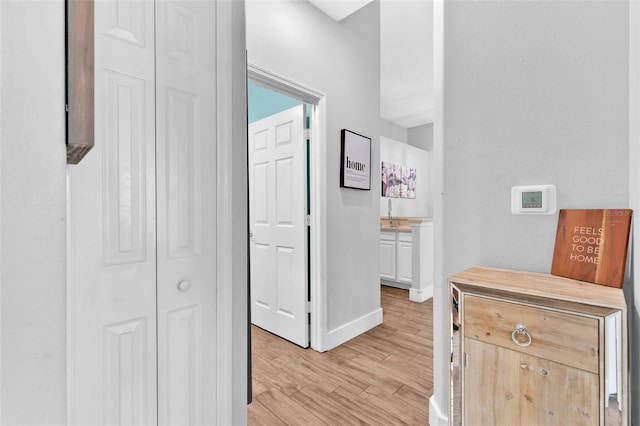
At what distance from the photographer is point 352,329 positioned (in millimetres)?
2613

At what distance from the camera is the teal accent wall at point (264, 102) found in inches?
110

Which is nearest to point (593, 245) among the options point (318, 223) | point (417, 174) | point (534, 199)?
point (534, 199)

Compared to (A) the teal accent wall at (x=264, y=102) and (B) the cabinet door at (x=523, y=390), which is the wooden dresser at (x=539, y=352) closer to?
(B) the cabinet door at (x=523, y=390)

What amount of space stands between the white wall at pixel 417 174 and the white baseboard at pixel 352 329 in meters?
2.88

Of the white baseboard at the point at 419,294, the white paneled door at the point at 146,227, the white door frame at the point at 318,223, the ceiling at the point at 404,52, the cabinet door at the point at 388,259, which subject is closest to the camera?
the white paneled door at the point at 146,227

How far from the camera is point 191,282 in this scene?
3.64 feet

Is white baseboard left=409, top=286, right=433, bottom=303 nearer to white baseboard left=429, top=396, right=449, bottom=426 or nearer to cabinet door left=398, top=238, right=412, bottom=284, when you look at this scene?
cabinet door left=398, top=238, right=412, bottom=284

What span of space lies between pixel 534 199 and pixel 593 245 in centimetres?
25

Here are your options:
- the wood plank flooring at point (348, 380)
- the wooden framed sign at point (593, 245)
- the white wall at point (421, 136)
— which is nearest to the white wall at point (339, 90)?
the wood plank flooring at point (348, 380)

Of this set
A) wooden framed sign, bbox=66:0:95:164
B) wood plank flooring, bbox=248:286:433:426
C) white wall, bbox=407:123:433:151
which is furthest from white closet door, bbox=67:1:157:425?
white wall, bbox=407:123:433:151

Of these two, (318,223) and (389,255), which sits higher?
(318,223)

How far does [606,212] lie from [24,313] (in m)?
1.42

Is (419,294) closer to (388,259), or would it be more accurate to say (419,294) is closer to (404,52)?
(388,259)

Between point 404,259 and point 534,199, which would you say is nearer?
point 534,199
